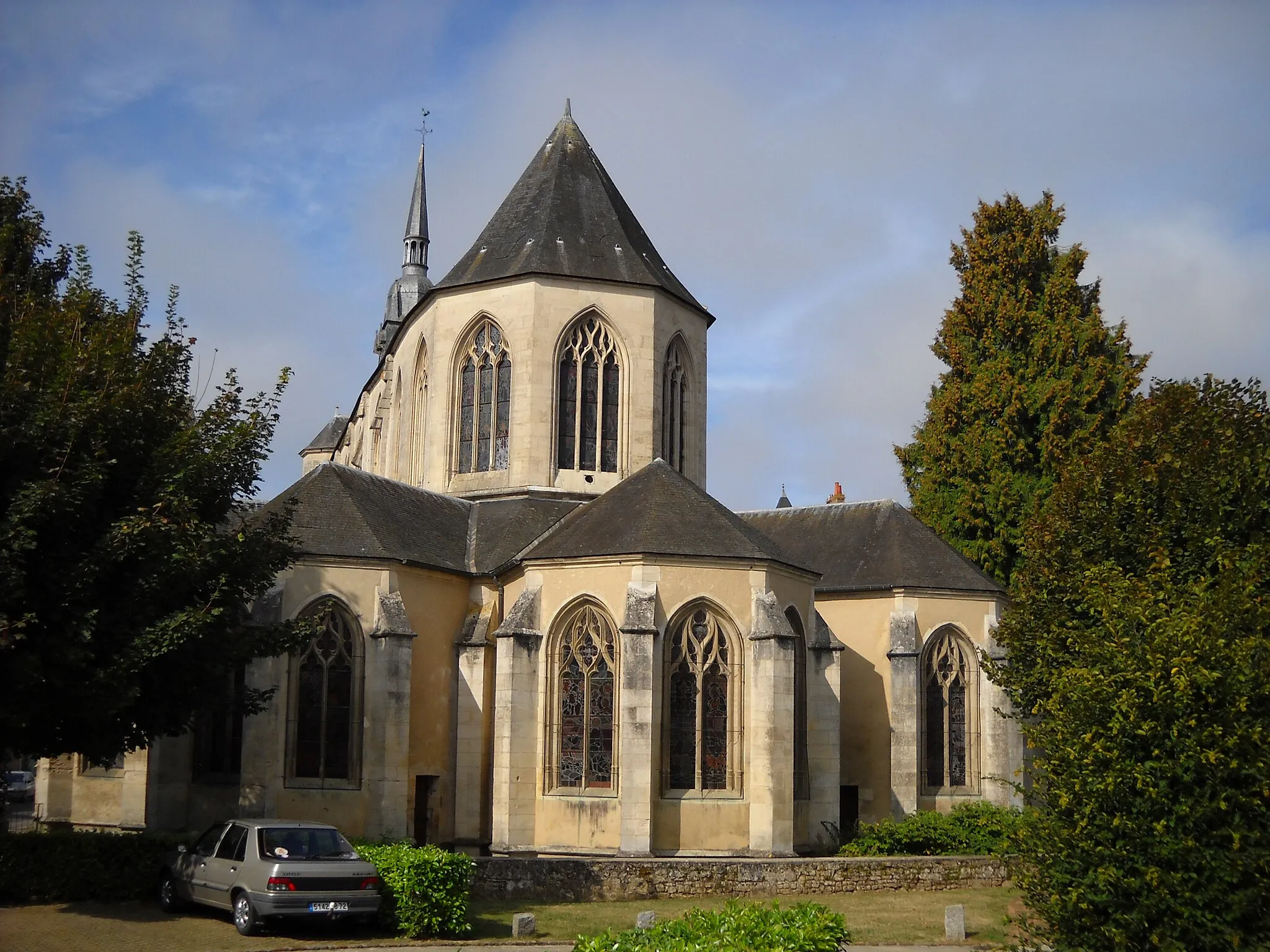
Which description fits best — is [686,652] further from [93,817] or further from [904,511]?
[93,817]

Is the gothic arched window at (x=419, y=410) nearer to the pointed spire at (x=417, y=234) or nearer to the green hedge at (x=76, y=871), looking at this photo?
the green hedge at (x=76, y=871)

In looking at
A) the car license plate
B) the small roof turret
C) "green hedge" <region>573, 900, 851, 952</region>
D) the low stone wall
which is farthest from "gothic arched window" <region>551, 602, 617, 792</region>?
the small roof turret

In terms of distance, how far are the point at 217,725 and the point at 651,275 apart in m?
14.2

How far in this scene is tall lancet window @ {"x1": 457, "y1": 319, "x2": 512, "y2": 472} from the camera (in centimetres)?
3122

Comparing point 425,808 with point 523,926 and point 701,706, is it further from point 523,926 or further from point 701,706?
point 523,926

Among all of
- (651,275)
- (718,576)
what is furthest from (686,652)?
(651,275)

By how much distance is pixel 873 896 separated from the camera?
20.7m

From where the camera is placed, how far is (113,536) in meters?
16.3

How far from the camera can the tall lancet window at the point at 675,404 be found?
106 ft

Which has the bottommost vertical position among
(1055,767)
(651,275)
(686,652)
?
(1055,767)

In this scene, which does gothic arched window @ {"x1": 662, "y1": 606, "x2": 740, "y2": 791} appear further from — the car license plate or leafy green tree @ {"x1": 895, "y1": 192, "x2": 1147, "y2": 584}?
leafy green tree @ {"x1": 895, "y1": 192, "x2": 1147, "y2": 584}


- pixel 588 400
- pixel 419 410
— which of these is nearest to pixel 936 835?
pixel 588 400

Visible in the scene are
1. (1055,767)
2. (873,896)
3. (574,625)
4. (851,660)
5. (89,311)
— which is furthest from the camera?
(851,660)

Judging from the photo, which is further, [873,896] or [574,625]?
[574,625]
